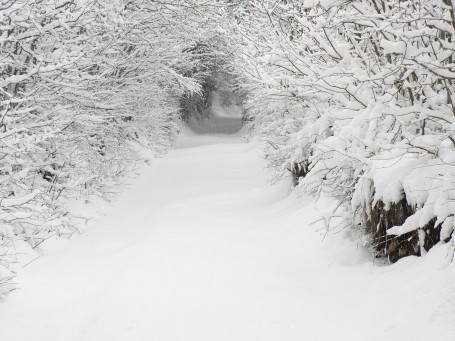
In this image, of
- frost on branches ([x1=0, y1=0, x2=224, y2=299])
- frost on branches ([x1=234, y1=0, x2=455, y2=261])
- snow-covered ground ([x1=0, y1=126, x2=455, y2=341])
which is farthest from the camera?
frost on branches ([x1=0, y1=0, x2=224, y2=299])

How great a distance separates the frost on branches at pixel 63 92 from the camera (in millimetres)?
5392

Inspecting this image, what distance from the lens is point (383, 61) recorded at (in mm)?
4773

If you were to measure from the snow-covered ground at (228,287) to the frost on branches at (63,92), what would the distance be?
1.68 ft

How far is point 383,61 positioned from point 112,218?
249 inches

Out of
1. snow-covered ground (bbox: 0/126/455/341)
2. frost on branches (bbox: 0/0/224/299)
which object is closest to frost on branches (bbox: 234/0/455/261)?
snow-covered ground (bbox: 0/126/455/341)

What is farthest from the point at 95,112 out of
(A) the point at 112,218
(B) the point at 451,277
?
(B) the point at 451,277

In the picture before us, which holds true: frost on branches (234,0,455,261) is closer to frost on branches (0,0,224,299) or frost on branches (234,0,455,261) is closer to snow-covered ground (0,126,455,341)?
snow-covered ground (0,126,455,341)

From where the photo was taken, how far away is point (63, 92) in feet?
24.3

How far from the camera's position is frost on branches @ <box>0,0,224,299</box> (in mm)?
5392

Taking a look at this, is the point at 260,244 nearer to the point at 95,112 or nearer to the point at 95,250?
the point at 95,250

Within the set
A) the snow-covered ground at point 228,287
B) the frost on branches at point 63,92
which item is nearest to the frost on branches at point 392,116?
the snow-covered ground at point 228,287

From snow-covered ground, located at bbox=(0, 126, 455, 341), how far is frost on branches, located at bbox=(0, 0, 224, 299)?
1.68ft

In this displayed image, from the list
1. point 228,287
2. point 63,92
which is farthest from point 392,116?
point 63,92

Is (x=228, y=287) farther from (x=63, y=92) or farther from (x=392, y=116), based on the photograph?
(x=63, y=92)
